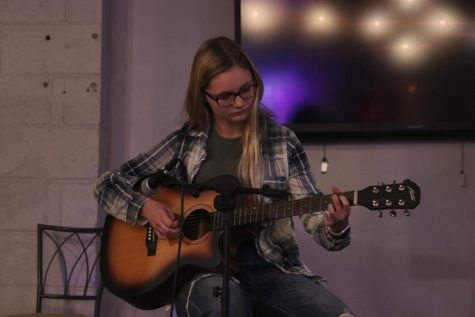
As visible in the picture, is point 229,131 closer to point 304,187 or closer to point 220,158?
point 220,158

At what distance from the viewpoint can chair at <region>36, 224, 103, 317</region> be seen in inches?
92.3

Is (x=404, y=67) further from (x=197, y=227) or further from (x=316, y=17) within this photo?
(x=197, y=227)

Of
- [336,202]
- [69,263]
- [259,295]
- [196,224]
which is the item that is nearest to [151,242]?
[196,224]

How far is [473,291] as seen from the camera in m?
2.28

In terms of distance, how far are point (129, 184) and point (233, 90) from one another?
20.7 inches

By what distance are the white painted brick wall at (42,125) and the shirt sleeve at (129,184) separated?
498 millimetres

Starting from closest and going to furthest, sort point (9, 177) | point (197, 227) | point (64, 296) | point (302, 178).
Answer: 1. point (197, 227)
2. point (302, 178)
3. point (64, 296)
4. point (9, 177)

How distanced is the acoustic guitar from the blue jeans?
3.4 inches

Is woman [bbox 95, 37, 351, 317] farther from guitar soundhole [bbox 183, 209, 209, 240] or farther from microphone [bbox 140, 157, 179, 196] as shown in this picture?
microphone [bbox 140, 157, 179, 196]

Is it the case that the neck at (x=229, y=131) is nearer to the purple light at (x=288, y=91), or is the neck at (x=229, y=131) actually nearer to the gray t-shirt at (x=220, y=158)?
the gray t-shirt at (x=220, y=158)

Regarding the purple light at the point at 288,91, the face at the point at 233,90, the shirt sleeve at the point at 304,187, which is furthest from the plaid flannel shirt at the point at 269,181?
the purple light at the point at 288,91

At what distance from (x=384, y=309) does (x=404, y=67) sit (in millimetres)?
1048

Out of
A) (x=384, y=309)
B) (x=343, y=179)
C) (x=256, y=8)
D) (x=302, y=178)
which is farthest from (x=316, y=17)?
(x=384, y=309)

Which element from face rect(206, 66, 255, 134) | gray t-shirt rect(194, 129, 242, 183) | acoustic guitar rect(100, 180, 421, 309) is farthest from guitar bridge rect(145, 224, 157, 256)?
face rect(206, 66, 255, 134)
